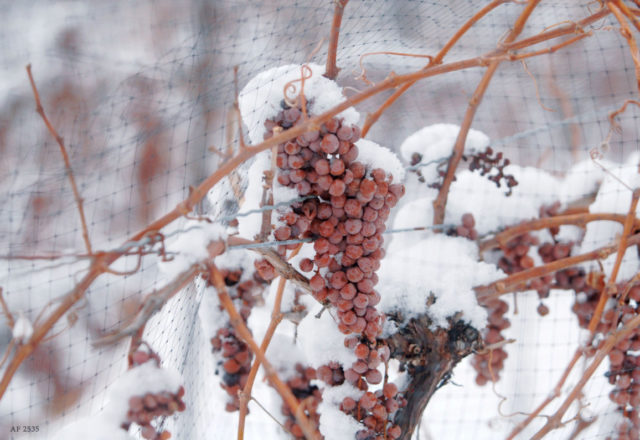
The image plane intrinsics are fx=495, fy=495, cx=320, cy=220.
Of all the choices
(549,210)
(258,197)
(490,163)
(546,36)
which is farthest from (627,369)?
(258,197)

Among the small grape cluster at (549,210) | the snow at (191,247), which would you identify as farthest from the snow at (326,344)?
the small grape cluster at (549,210)

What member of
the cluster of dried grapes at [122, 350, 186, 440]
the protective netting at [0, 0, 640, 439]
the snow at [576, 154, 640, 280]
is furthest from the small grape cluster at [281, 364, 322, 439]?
the snow at [576, 154, 640, 280]

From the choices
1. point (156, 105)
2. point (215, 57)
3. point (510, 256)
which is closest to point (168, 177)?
point (156, 105)

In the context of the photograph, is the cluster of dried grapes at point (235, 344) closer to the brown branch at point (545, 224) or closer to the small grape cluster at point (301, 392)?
the small grape cluster at point (301, 392)

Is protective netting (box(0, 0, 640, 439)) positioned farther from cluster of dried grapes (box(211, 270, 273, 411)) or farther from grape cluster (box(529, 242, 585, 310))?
grape cluster (box(529, 242, 585, 310))

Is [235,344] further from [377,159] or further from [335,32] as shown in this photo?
[335,32]

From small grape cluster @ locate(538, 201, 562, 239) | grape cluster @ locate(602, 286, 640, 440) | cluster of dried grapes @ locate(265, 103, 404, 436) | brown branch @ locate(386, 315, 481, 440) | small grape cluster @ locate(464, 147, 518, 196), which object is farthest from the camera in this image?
small grape cluster @ locate(538, 201, 562, 239)

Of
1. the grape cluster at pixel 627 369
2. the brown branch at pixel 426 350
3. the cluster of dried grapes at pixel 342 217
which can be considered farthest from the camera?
the grape cluster at pixel 627 369

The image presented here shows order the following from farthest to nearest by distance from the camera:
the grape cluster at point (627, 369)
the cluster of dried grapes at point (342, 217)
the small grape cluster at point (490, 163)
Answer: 1. the small grape cluster at point (490, 163)
2. the grape cluster at point (627, 369)
3. the cluster of dried grapes at point (342, 217)
